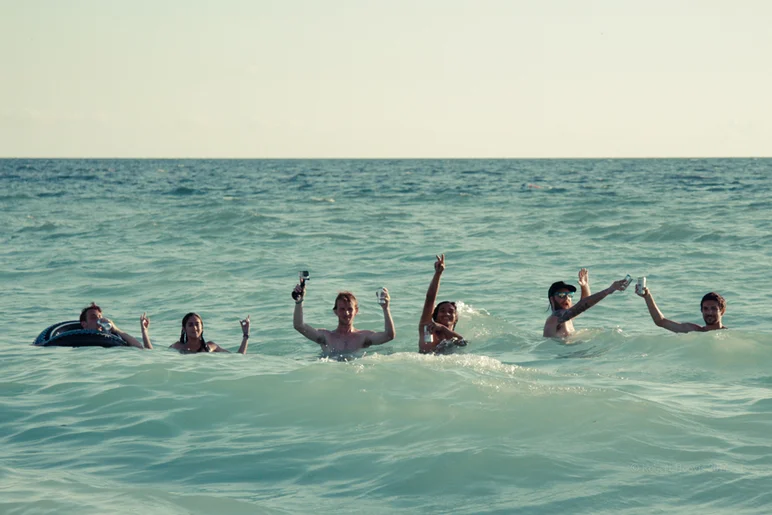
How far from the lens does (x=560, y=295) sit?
1082 centimetres

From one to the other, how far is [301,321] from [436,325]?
151cm

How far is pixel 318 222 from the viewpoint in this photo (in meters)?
27.7

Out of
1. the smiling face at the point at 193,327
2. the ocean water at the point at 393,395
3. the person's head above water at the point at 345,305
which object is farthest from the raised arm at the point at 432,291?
the smiling face at the point at 193,327

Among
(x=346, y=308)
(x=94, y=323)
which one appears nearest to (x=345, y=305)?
(x=346, y=308)

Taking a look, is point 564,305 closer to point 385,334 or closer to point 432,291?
point 432,291

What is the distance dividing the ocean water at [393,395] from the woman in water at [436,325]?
1.36 ft

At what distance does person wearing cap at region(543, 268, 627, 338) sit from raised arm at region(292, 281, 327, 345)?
2.82m

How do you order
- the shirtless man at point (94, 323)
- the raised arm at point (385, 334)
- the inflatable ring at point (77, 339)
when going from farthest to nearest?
1. the shirtless man at point (94, 323)
2. the inflatable ring at point (77, 339)
3. the raised arm at point (385, 334)

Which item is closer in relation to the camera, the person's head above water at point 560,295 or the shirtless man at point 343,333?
the shirtless man at point 343,333

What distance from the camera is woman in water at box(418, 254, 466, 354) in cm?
961

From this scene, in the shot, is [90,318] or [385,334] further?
[90,318]

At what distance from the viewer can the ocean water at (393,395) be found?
6.13 m

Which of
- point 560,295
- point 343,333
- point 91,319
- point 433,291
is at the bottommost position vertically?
point 343,333

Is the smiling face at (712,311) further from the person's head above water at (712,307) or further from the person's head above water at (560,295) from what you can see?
the person's head above water at (560,295)
